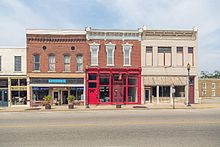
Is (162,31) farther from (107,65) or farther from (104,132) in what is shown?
(104,132)

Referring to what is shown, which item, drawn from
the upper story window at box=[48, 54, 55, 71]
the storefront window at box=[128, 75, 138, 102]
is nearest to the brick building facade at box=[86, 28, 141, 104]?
the storefront window at box=[128, 75, 138, 102]

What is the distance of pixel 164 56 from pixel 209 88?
116 feet

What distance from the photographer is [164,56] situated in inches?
1550

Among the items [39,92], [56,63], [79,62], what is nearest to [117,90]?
[79,62]

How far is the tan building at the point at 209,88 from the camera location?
69.9 meters

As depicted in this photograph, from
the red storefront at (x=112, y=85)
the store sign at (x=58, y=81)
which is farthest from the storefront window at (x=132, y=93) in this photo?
the store sign at (x=58, y=81)

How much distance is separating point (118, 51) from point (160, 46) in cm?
543

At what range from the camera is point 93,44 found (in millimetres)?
38094

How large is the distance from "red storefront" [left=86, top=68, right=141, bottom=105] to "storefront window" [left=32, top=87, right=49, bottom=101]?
5067 millimetres

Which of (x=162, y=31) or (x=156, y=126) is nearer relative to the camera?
(x=156, y=126)

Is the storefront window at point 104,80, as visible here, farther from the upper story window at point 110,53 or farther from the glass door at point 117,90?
the upper story window at point 110,53

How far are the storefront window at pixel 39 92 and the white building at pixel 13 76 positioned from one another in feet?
3.99

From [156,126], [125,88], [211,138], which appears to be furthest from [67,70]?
[211,138]

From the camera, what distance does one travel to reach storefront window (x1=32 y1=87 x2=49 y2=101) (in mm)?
37375
